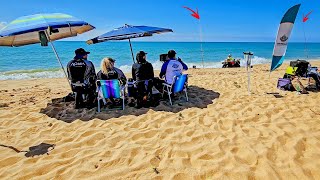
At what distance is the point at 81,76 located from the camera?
525 cm

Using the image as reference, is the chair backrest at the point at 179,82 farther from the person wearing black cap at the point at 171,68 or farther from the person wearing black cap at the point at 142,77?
the person wearing black cap at the point at 142,77

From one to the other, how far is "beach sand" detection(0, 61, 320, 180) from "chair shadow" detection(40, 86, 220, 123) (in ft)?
0.07

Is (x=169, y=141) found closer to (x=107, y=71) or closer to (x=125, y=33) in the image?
(x=107, y=71)

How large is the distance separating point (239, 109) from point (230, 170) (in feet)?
8.01

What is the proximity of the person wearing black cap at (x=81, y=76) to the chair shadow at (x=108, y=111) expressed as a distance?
33cm

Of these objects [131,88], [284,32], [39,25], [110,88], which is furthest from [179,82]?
[284,32]

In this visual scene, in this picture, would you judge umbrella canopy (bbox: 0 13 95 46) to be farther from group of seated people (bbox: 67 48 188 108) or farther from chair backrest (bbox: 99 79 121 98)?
chair backrest (bbox: 99 79 121 98)

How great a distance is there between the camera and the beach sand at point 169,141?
109 inches

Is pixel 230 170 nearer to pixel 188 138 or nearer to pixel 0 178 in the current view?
pixel 188 138

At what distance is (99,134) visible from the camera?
12.5ft

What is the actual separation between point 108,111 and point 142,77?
111cm

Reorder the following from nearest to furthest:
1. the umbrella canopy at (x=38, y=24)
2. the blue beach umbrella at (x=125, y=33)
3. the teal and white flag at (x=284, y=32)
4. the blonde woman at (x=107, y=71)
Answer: the umbrella canopy at (x=38, y=24)
the blonde woman at (x=107, y=71)
the blue beach umbrella at (x=125, y=33)
the teal and white flag at (x=284, y=32)

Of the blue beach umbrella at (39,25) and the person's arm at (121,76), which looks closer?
the blue beach umbrella at (39,25)

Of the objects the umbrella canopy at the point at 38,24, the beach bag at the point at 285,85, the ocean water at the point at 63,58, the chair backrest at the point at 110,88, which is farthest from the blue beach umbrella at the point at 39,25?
the ocean water at the point at 63,58
